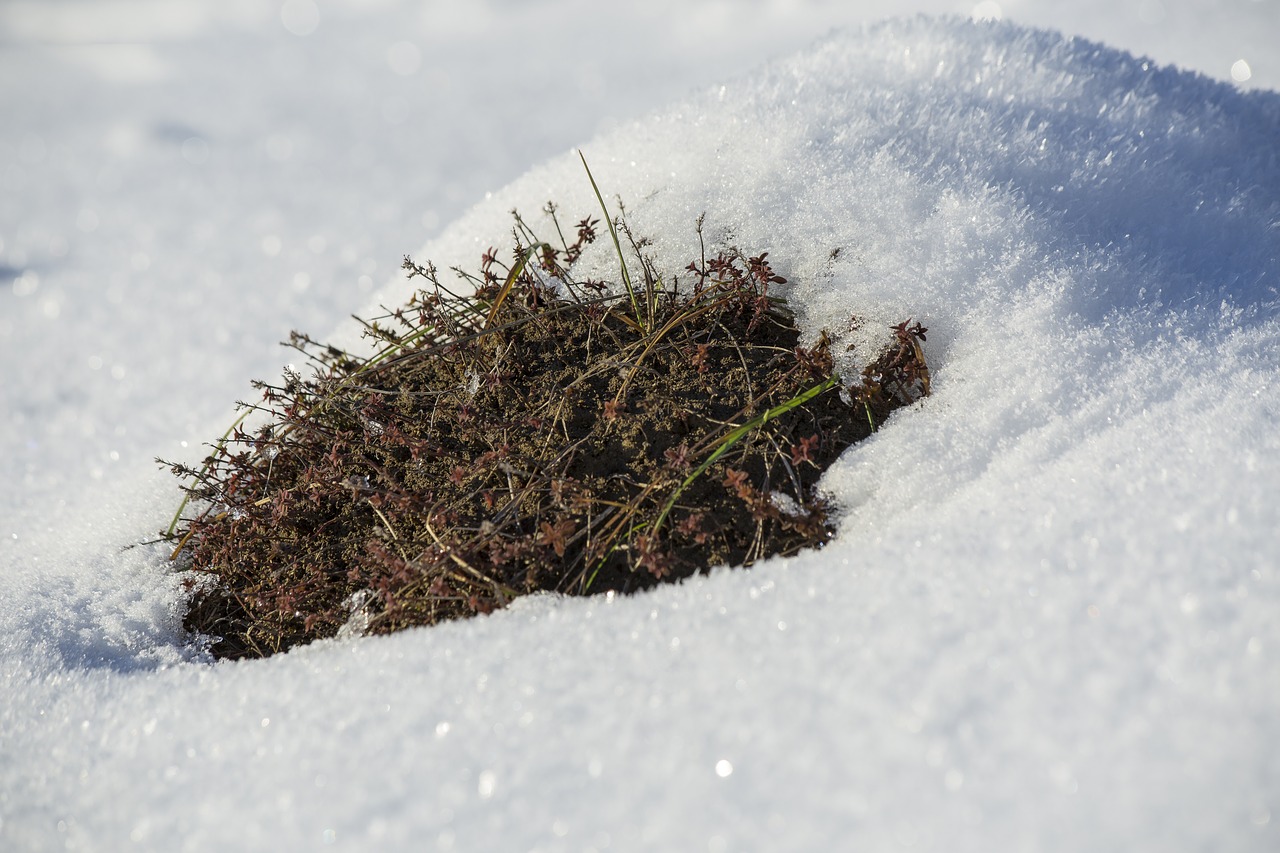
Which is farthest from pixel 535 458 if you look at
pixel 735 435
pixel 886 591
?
pixel 886 591

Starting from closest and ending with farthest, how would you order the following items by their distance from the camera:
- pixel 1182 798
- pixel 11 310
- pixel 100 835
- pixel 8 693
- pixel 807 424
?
pixel 1182 798, pixel 100 835, pixel 8 693, pixel 807 424, pixel 11 310

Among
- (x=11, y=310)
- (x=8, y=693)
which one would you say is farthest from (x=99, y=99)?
(x=8, y=693)

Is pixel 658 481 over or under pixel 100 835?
over

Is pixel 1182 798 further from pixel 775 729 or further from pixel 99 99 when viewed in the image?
pixel 99 99

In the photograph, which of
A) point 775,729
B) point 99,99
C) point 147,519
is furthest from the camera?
point 99,99

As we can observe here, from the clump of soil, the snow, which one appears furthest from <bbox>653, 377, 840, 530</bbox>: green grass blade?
the snow

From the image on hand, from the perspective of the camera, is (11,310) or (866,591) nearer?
(866,591)

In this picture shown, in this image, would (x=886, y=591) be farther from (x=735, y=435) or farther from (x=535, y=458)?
(x=535, y=458)

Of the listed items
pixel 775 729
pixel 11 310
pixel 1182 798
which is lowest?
pixel 1182 798
